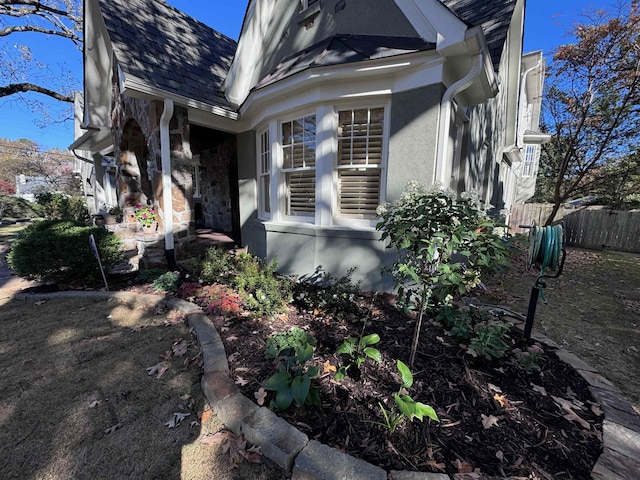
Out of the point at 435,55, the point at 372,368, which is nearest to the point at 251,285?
the point at 372,368

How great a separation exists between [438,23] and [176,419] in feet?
16.2

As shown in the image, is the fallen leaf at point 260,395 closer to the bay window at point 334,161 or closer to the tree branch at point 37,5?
the bay window at point 334,161

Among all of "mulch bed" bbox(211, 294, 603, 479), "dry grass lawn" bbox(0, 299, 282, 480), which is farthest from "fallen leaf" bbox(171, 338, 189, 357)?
"mulch bed" bbox(211, 294, 603, 479)

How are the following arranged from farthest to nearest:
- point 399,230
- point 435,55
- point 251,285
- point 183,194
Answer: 1. point 183,194
2. point 251,285
3. point 435,55
4. point 399,230

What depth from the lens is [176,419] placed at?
200 cm

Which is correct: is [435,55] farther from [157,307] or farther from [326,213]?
[157,307]

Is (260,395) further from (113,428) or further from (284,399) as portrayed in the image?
(113,428)

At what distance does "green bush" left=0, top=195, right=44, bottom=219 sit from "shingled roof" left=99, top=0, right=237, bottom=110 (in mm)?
17517

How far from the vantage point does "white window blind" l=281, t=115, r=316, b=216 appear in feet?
15.3

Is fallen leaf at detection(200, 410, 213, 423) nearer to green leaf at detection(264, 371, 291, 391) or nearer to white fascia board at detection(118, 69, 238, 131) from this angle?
green leaf at detection(264, 371, 291, 391)

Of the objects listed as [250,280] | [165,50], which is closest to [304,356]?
[250,280]

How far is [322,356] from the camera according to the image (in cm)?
255

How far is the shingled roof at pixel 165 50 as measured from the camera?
474 centimetres

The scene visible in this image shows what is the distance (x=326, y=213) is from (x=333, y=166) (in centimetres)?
76
